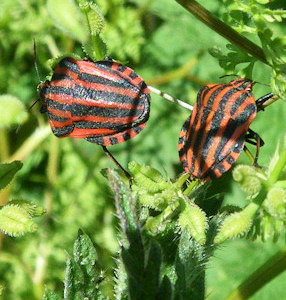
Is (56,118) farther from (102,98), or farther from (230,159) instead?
(230,159)

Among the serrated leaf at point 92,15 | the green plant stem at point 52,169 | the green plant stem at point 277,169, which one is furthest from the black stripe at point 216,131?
the green plant stem at point 52,169

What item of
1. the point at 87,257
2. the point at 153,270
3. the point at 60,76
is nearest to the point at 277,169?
the point at 153,270

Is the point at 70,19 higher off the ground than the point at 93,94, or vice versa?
the point at 70,19

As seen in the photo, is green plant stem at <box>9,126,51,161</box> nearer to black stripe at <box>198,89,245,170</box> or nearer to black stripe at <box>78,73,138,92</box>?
black stripe at <box>78,73,138,92</box>

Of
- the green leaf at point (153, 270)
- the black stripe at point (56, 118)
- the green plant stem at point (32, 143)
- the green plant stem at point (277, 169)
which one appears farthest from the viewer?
the green plant stem at point (32, 143)

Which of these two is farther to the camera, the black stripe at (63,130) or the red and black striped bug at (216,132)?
the black stripe at (63,130)

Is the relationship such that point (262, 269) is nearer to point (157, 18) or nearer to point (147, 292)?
point (147, 292)

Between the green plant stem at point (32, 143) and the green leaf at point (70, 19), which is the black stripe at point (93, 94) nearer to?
Answer: the green leaf at point (70, 19)

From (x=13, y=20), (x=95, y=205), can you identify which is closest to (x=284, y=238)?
(x=95, y=205)
